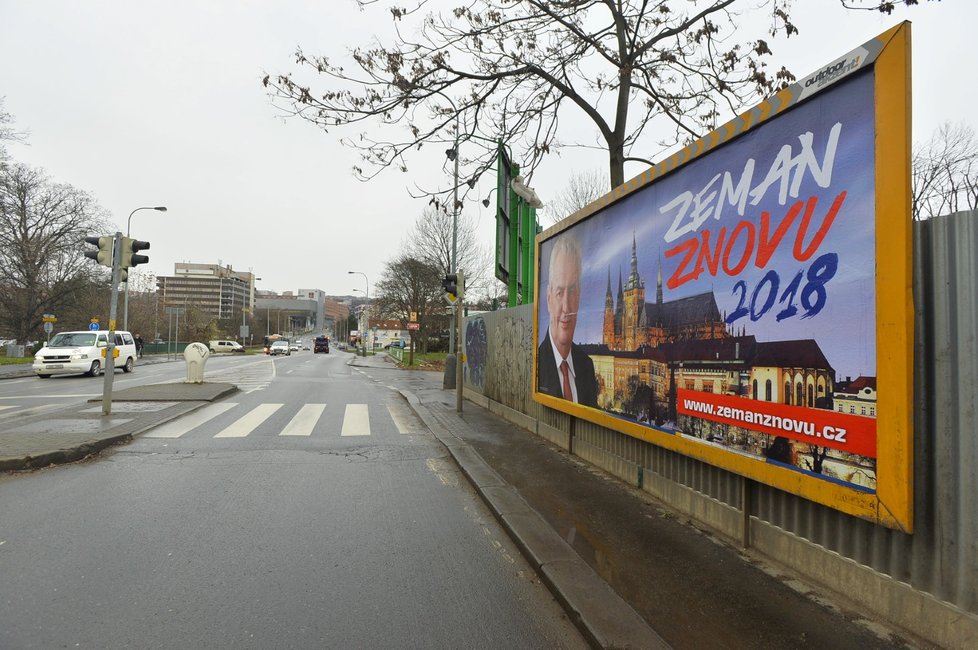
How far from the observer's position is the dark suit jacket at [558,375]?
641cm

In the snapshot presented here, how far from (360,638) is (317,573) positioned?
3.07 feet

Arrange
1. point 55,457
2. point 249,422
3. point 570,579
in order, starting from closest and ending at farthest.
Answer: point 570,579
point 55,457
point 249,422

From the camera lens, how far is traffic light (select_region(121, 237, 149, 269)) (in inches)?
410

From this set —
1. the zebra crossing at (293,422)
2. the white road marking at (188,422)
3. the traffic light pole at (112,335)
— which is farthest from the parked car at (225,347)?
the traffic light pole at (112,335)

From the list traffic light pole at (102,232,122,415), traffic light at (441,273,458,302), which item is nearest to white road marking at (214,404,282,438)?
traffic light pole at (102,232,122,415)

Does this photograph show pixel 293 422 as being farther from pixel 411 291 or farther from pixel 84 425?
pixel 411 291

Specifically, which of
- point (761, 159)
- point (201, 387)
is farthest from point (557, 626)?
point (201, 387)

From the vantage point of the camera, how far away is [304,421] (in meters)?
10.5

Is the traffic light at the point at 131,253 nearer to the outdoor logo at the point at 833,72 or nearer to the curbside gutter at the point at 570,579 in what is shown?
the curbside gutter at the point at 570,579

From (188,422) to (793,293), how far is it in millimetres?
10256

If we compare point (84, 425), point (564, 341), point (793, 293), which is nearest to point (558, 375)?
point (564, 341)

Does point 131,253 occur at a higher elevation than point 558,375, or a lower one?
higher

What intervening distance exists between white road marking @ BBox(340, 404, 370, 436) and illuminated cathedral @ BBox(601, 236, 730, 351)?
525cm

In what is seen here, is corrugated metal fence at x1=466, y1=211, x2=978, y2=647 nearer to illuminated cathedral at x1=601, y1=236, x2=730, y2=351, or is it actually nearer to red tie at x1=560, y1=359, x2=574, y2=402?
illuminated cathedral at x1=601, y1=236, x2=730, y2=351
